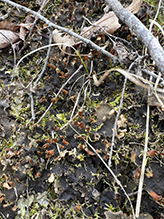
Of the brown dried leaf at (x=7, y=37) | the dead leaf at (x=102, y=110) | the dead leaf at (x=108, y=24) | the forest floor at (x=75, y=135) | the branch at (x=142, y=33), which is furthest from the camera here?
the brown dried leaf at (x=7, y=37)

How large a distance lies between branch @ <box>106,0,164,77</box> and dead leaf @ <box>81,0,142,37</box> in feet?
0.26

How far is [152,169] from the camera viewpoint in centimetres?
174

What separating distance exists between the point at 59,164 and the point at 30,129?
1.71 feet

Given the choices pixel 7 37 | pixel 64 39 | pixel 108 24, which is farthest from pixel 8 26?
pixel 108 24

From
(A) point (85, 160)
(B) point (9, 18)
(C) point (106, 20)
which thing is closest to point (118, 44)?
(C) point (106, 20)

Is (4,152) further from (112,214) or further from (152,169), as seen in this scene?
(152,169)

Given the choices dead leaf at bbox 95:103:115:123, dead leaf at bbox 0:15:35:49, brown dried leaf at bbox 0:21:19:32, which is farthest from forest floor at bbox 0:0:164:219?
brown dried leaf at bbox 0:21:19:32

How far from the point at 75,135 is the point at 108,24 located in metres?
1.48

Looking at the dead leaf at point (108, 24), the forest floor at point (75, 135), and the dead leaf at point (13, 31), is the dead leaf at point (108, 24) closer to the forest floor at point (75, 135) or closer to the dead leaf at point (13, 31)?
the forest floor at point (75, 135)

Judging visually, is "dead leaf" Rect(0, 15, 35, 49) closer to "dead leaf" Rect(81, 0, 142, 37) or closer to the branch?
"dead leaf" Rect(81, 0, 142, 37)

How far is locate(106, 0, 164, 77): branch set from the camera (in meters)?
Result: 1.92

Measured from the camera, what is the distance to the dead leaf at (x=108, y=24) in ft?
7.94

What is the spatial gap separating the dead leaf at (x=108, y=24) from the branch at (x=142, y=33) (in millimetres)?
79

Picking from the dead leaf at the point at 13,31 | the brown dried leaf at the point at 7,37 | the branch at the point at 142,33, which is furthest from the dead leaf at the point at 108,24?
the brown dried leaf at the point at 7,37
